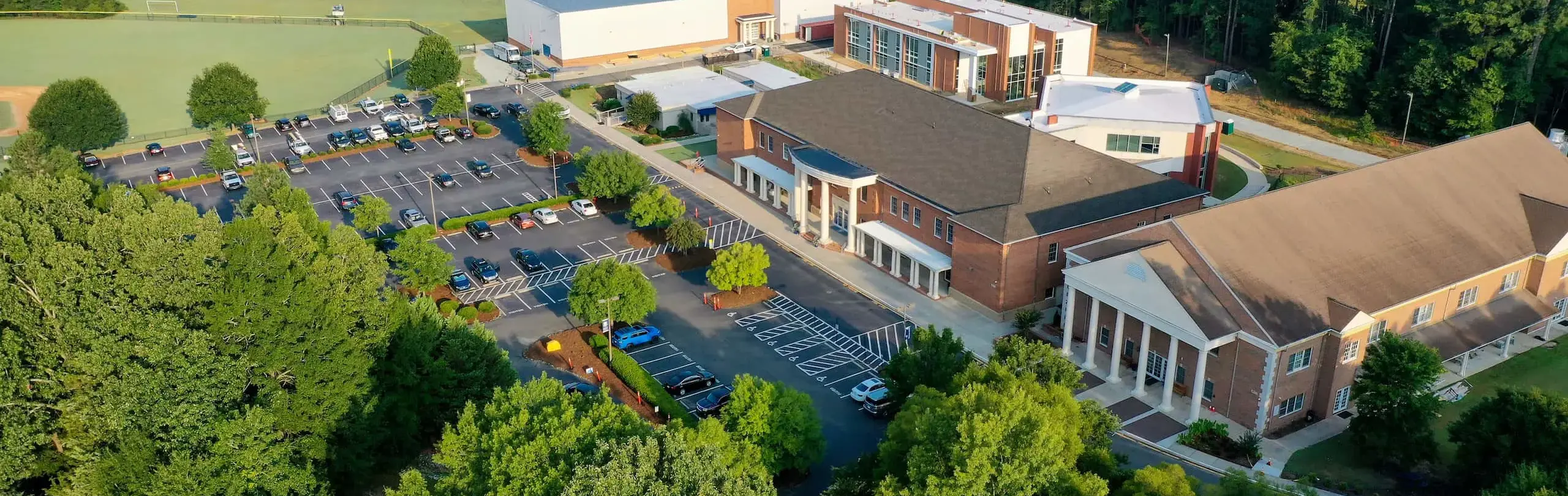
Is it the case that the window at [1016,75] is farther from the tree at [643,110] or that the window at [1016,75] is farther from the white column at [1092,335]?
the white column at [1092,335]

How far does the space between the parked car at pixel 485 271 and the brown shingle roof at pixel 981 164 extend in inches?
845

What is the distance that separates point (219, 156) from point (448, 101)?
61.5 feet

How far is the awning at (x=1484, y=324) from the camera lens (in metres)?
57.8

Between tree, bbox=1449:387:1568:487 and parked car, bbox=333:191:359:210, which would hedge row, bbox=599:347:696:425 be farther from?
Answer: tree, bbox=1449:387:1568:487

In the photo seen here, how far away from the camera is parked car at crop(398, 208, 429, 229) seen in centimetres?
7938

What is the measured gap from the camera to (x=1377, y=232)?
194ft

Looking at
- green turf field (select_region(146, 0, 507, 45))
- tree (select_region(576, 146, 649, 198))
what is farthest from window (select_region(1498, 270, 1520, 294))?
green turf field (select_region(146, 0, 507, 45))

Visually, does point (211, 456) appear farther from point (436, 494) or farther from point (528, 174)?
point (528, 174)

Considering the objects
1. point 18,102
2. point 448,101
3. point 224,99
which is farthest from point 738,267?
Result: point 18,102

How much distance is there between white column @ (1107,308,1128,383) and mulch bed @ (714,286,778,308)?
19.7 meters

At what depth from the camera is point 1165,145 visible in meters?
82.1

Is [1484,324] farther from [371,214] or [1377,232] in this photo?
[371,214]

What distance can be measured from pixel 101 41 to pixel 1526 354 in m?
147

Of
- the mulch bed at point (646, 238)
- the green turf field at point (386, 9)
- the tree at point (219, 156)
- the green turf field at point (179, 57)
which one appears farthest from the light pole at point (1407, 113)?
the green turf field at point (386, 9)
